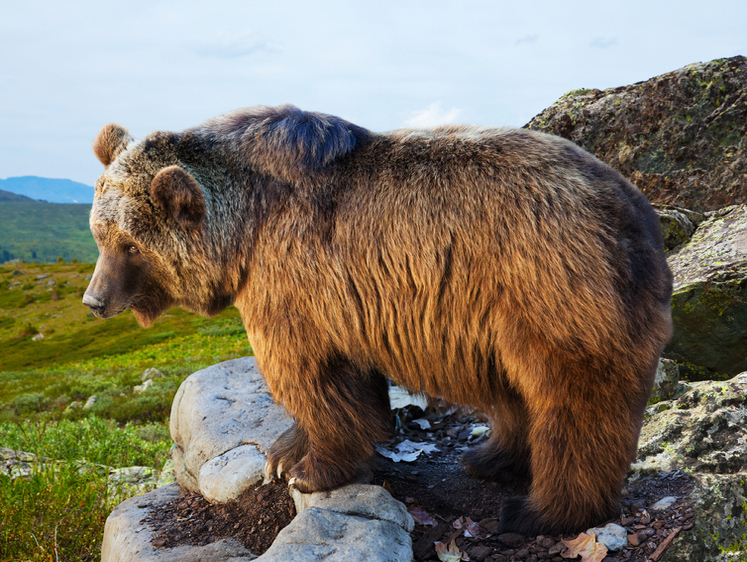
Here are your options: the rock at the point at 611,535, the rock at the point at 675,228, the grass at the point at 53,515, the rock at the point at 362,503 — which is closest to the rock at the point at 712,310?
the rock at the point at 675,228

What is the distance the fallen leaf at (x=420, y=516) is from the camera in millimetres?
4152

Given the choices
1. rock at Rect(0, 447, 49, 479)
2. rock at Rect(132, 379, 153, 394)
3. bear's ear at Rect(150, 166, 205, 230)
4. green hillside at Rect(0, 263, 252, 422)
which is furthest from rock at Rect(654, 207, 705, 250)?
rock at Rect(132, 379, 153, 394)

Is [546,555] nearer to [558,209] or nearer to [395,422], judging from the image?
[558,209]

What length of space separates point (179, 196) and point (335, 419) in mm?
1789

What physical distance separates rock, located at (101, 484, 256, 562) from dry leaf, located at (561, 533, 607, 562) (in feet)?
6.97

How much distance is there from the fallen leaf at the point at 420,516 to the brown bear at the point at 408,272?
57 centimetres

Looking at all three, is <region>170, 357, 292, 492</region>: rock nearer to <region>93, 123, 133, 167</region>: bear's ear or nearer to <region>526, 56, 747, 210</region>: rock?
<region>93, 123, 133, 167</region>: bear's ear

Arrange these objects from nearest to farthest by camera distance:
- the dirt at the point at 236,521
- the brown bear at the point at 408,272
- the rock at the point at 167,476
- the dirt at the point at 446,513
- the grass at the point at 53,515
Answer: the brown bear at the point at 408,272, the dirt at the point at 446,513, the dirt at the point at 236,521, the grass at the point at 53,515, the rock at the point at 167,476

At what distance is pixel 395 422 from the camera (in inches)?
233

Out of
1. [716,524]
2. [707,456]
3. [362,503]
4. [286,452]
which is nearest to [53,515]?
[286,452]

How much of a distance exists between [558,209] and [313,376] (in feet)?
6.13

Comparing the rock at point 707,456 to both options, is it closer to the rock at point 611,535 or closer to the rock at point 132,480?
the rock at point 611,535

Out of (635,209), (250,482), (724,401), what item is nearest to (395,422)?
(250,482)

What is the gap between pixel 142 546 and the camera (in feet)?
14.1
